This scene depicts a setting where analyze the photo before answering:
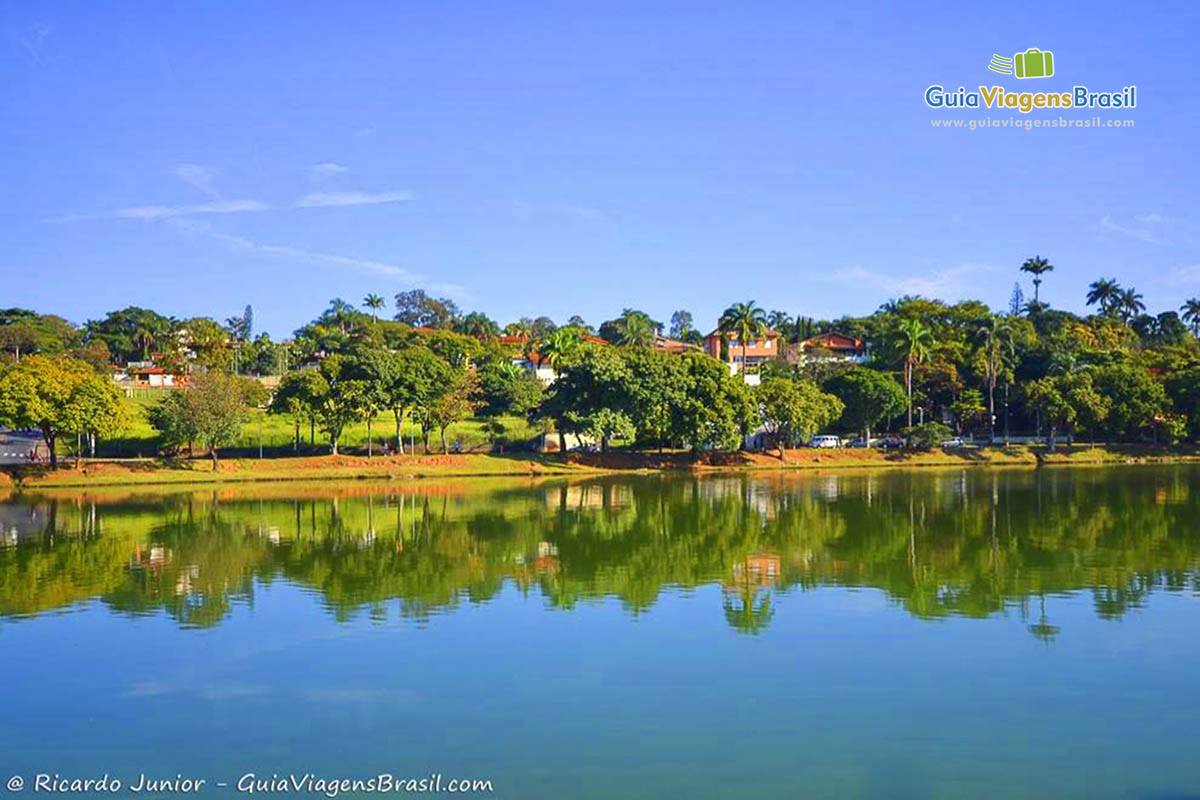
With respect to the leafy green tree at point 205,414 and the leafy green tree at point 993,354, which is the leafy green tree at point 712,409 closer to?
the leafy green tree at point 993,354

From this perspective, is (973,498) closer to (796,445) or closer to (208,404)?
(796,445)

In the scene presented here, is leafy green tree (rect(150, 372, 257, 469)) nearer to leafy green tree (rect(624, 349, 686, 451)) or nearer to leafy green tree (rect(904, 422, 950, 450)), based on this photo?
leafy green tree (rect(624, 349, 686, 451))

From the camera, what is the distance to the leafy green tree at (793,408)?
75375mm

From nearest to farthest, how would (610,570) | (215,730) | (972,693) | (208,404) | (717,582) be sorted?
1. (215,730)
2. (972,693)
3. (717,582)
4. (610,570)
5. (208,404)

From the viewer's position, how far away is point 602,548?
34562 mm

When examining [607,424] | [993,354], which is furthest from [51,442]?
[993,354]

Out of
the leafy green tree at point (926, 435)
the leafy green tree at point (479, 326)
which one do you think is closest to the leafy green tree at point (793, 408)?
the leafy green tree at point (926, 435)

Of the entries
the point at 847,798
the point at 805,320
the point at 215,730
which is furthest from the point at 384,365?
the point at 805,320

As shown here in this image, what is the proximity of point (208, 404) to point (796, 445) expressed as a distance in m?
45.5

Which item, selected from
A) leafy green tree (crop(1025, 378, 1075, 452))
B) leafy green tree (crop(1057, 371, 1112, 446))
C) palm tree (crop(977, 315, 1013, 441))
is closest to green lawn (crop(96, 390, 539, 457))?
palm tree (crop(977, 315, 1013, 441))

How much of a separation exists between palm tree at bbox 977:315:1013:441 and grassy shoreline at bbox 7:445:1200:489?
7.59 metres

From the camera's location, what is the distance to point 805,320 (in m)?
152

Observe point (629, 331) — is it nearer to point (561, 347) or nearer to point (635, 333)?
point (635, 333)

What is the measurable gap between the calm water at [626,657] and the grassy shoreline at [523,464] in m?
24.1
